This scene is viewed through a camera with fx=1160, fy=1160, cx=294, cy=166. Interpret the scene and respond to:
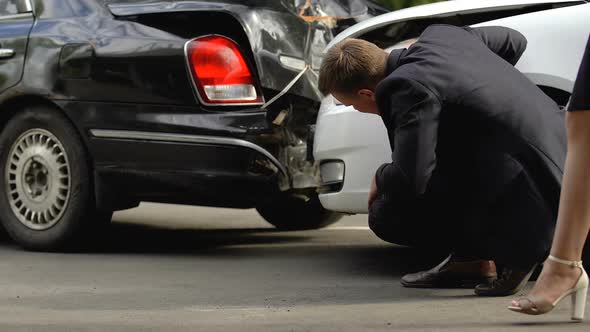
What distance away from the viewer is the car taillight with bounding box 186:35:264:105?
5.70 metres

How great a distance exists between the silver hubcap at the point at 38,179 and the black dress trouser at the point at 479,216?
201 cm

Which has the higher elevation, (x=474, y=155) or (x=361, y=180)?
(x=474, y=155)

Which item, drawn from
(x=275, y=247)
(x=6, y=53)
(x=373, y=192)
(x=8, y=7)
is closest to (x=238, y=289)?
(x=373, y=192)

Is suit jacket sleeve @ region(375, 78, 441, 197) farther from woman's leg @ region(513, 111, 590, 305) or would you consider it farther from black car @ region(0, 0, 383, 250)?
black car @ region(0, 0, 383, 250)

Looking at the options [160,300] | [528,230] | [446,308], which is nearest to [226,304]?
[160,300]

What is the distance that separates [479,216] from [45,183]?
2.65m

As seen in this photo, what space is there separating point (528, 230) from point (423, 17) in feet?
4.14

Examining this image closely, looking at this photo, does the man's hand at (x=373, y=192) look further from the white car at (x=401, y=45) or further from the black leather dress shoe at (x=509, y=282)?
the black leather dress shoe at (x=509, y=282)

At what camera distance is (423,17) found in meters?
5.27

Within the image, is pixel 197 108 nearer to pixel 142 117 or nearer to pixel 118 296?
pixel 142 117

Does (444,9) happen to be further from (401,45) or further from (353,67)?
(353,67)

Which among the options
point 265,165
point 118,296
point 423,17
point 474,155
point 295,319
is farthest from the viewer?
point 265,165

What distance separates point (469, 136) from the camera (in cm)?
455

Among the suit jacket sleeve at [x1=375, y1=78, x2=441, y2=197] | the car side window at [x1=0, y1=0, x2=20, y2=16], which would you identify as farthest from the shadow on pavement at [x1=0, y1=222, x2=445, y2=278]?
the car side window at [x1=0, y1=0, x2=20, y2=16]
